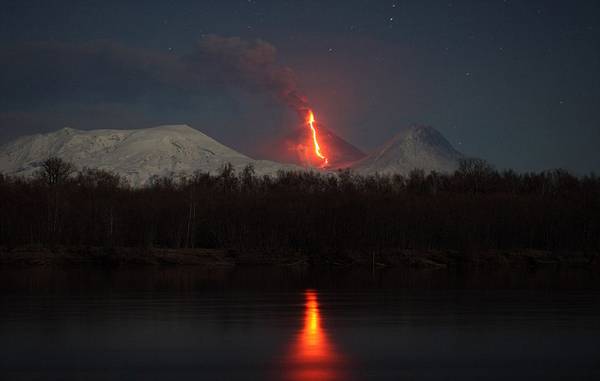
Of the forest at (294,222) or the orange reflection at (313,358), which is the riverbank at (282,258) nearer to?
the forest at (294,222)

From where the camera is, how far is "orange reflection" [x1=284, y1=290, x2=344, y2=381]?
49.5 ft

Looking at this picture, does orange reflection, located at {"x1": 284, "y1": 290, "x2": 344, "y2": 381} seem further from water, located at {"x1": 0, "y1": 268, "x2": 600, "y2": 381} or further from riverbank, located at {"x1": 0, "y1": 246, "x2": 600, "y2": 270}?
riverbank, located at {"x1": 0, "y1": 246, "x2": 600, "y2": 270}

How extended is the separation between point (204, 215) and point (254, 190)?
118 ft

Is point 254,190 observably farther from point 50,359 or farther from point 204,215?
point 50,359

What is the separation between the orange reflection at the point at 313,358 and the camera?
15086 mm

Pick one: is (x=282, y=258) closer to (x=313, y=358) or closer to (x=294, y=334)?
(x=294, y=334)

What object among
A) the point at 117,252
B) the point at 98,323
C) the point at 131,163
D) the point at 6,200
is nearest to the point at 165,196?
the point at 6,200

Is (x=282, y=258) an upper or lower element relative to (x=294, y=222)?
lower

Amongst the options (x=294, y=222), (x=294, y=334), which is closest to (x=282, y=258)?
(x=294, y=222)

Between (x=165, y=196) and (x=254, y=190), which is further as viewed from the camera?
(x=254, y=190)

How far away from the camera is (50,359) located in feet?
54.4

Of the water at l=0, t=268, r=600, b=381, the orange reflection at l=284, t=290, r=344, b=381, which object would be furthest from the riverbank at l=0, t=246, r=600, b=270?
the orange reflection at l=284, t=290, r=344, b=381

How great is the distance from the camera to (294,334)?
2073 cm

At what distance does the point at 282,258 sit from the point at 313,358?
53.4m
